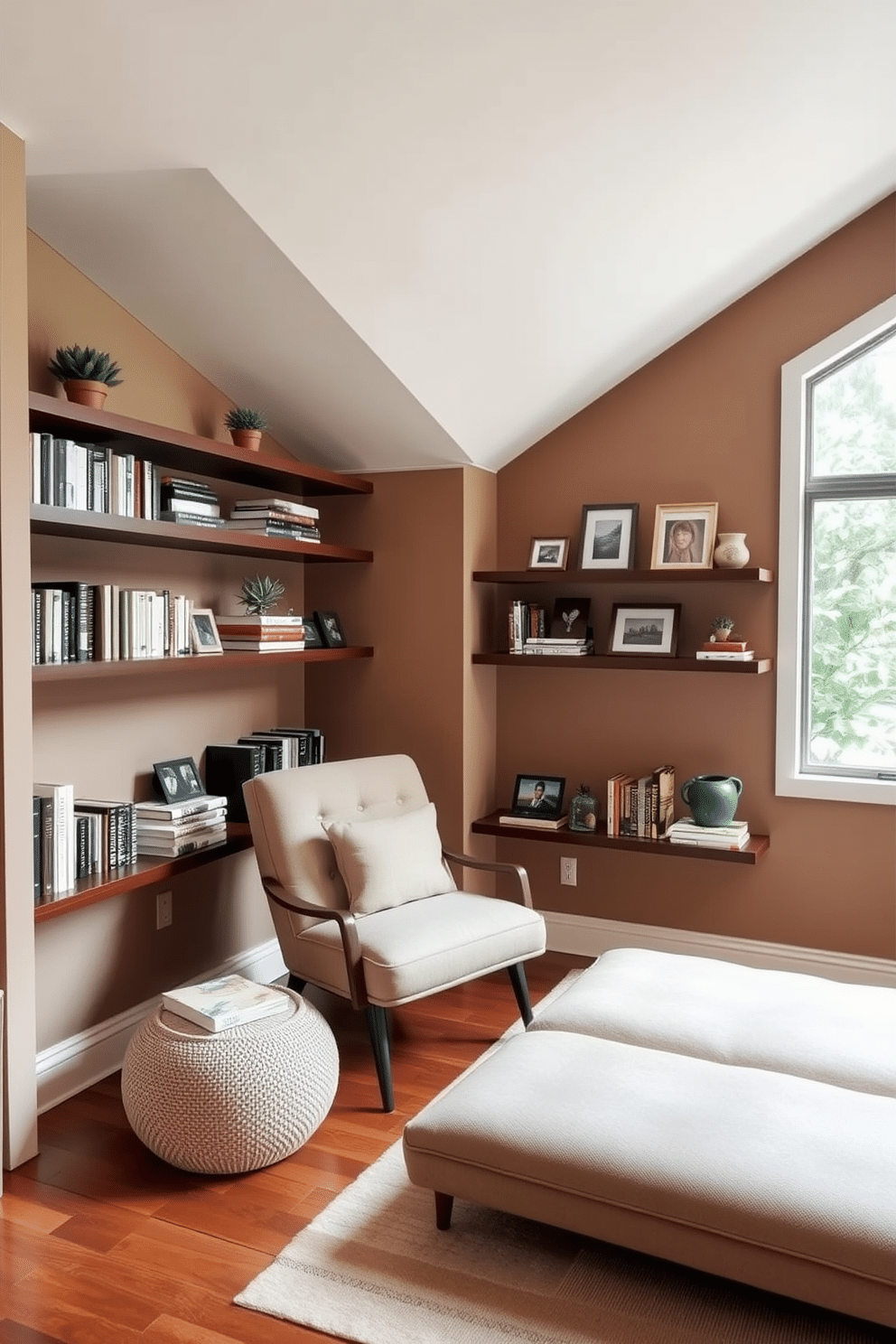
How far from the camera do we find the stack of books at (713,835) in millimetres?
3680

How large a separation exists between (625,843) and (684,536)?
1149mm

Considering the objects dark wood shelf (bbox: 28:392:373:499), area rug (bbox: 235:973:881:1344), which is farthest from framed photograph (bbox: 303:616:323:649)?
area rug (bbox: 235:973:881:1344)

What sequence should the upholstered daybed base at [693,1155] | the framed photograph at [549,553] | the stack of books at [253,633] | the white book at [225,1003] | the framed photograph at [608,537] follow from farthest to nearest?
the framed photograph at [549,553], the framed photograph at [608,537], the stack of books at [253,633], the white book at [225,1003], the upholstered daybed base at [693,1155]

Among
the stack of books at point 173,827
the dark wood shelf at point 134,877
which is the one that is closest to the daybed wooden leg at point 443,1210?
the dark wood shelf at point 134,877

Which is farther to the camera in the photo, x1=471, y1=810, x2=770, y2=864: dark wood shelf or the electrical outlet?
x1=471, y1=810, x2=770, y2=864: dark wood shelf

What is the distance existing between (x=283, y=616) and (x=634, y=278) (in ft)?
5.42

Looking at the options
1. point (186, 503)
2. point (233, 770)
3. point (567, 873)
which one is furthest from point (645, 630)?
point (186, 503)

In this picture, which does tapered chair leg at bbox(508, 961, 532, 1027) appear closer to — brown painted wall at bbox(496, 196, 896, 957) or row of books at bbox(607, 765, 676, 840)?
row of books at bbox(607, 765, 676, 840)

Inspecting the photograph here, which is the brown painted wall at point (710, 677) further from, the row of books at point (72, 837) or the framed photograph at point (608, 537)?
the row of books at point (72, 837)

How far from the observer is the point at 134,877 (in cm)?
301

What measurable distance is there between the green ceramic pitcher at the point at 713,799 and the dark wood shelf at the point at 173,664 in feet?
4.52

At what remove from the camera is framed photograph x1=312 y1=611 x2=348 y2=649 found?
13.5 ft

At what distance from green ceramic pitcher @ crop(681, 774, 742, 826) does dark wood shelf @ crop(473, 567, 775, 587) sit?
727mm

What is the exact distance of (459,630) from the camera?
4.07 meters
